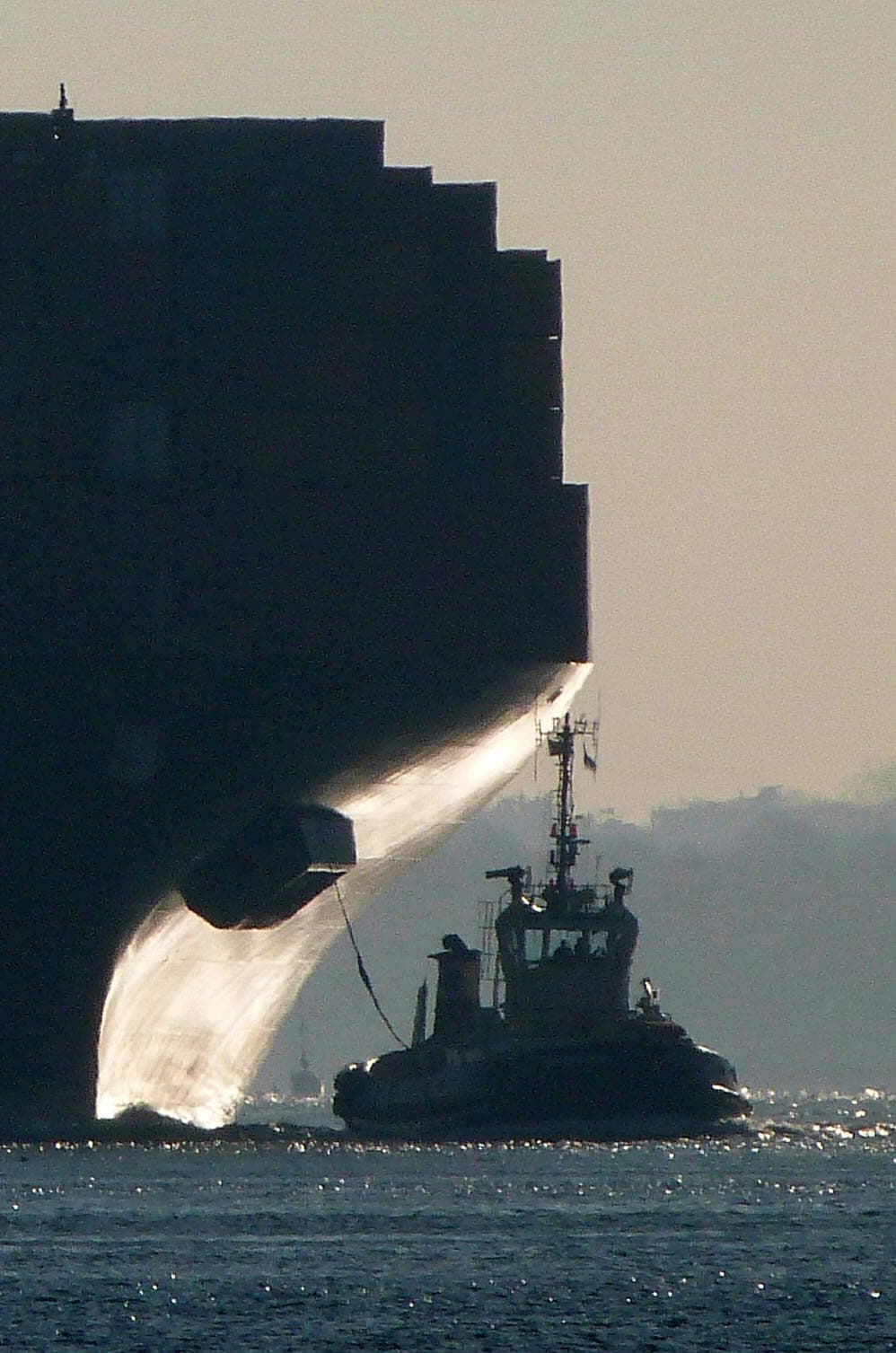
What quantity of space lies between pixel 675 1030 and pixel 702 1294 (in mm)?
37679

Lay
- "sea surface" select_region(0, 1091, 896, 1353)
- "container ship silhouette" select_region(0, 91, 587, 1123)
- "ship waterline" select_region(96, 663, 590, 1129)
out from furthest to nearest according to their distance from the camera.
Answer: "ship waterline" select_region(96, 663, 590, 1129)
"container ship silhouette" select_region(0, 91, 587, 1123)
"sea surface" select_region(0, 1091, 896, 1353)

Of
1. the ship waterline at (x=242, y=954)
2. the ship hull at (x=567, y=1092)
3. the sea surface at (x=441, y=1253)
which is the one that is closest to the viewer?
Result: the sea surface at (x=441, y=1253)

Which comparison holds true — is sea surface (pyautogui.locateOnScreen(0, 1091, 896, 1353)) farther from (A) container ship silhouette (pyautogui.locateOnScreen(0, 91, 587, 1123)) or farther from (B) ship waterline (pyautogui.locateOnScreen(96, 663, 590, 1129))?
(A) container ship silhouette (pyautogui.locateOnScreen(0, 91, 587, 1123))

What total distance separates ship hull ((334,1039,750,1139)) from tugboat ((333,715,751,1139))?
30 millimetres

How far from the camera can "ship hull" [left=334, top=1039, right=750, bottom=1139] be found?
84.5m

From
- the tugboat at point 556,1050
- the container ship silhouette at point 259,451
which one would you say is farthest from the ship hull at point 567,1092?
the container ship silhouette at point 259,451

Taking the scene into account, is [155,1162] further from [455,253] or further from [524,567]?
[455,253]

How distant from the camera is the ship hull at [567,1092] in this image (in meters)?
84.5

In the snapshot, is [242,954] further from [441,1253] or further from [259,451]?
[441,1253]

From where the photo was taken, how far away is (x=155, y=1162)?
77.5 metres

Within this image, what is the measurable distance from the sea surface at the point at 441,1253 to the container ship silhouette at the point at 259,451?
1017cm

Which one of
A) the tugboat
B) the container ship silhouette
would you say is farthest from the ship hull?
the container ship silhouette

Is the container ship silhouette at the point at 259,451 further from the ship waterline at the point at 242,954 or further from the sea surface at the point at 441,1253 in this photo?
the sea surface at the point at 441,1253

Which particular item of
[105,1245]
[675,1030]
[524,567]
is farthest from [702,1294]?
[675,1030]
